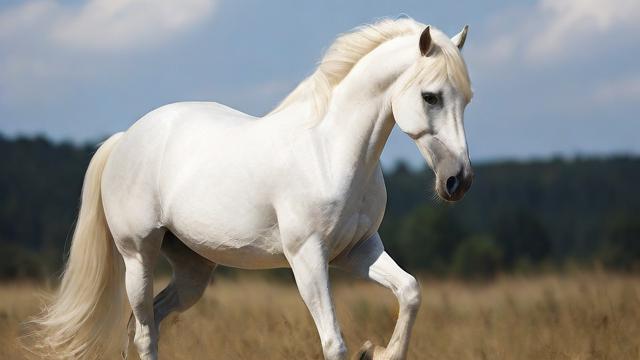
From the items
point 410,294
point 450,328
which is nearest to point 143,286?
point 410,294

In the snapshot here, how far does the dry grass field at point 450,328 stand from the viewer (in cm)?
615

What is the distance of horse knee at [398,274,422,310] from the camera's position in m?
4.40

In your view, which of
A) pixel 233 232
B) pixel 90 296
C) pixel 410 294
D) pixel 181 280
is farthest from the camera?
pixel 90 296

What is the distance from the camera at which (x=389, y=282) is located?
451 centimetres

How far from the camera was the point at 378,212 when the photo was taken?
4.71 meters

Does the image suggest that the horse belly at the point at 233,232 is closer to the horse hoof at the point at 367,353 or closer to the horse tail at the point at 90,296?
the horse hoof at the point at 367,353

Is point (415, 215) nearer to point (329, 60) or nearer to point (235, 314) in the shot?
point (235, 314)

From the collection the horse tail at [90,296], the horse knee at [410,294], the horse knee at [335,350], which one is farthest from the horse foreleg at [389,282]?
the horse tail at [90,296]

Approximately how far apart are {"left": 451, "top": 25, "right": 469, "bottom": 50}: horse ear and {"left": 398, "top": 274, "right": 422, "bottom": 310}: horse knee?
45.8 inches

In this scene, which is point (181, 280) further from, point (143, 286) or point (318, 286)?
point (318, 286)

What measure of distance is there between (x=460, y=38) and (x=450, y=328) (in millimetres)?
4350

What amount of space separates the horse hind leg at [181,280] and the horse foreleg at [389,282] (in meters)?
1.32

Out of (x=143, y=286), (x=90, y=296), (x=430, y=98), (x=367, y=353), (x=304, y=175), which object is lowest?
(x=90, y=296)

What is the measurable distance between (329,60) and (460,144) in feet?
3.14
